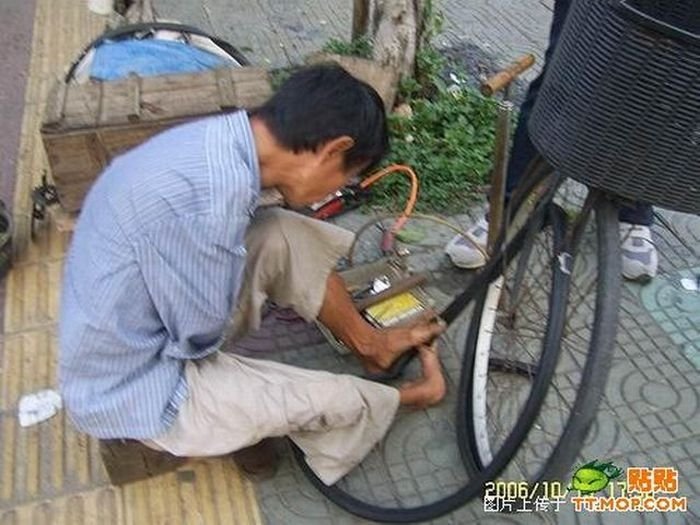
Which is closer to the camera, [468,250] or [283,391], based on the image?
[283,391]

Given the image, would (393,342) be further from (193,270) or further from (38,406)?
(38,406)

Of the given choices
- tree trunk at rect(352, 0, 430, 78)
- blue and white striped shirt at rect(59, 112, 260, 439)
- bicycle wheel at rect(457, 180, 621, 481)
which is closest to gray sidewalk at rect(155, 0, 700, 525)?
bicycle wheel at rect(457, 180, 621, 481)

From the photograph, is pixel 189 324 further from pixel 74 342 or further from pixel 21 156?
pixel 21 156

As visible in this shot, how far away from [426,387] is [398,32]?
76.5 inches

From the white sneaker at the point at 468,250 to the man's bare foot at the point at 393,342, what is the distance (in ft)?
1.76

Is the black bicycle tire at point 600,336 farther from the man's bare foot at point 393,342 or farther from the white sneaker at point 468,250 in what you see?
the white sneaker at point 468,250

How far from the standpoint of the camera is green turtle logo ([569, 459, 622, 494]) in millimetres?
2262

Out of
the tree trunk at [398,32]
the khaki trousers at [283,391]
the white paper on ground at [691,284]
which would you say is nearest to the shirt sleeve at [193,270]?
the khaki trousers at [283,391]

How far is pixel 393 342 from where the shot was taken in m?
2.47

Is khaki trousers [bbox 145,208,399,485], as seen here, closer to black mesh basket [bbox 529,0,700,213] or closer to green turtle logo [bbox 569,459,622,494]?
green turtle logo [bbox 569,459,622,494]

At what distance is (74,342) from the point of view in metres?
1.81

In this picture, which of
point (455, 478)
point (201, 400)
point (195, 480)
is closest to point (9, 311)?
point (195, 480)

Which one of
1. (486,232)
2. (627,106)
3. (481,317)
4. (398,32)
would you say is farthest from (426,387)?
(398,32)

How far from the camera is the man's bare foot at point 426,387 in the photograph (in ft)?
7.88
